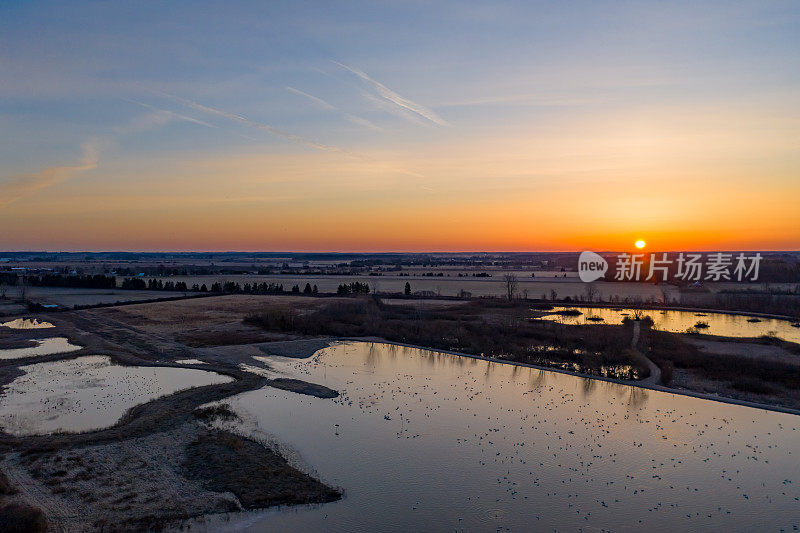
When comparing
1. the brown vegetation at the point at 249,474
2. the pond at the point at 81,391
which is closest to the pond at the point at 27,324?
the pond at the point at 81,391

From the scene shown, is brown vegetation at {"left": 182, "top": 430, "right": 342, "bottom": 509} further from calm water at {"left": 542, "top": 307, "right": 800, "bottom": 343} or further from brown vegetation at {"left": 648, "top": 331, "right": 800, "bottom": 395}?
calm water at {"left": 542, "top": 307, "right": 800, "bottom": 343}

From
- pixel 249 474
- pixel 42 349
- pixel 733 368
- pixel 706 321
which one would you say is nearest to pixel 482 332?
pixel 733 368

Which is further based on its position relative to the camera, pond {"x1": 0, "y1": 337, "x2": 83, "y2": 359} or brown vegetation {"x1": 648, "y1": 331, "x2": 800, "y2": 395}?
pond {"x1": 0, "y1": 337, "x2": 83, "y2": 359}

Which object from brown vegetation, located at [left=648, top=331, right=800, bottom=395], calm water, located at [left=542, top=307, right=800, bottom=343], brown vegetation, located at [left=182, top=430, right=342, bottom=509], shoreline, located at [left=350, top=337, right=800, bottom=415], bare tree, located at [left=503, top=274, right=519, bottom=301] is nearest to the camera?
brown vegetation, located at [left=182, top=430, right=342, bottom=509]

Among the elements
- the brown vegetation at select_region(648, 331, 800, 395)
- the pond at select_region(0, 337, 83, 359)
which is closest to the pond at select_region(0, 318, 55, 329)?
the pond at select_region(0, 337, 83, 359)

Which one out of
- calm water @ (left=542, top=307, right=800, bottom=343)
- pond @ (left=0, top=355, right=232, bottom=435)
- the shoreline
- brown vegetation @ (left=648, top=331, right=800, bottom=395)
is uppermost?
calm water @ (left=542, top=307, right=800, bottom=343)

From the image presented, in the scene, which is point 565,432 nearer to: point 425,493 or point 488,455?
point 488,455

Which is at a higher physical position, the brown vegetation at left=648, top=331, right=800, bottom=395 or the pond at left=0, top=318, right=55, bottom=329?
the brown vegetation at left=648, top=331, right=800, bottom=395
